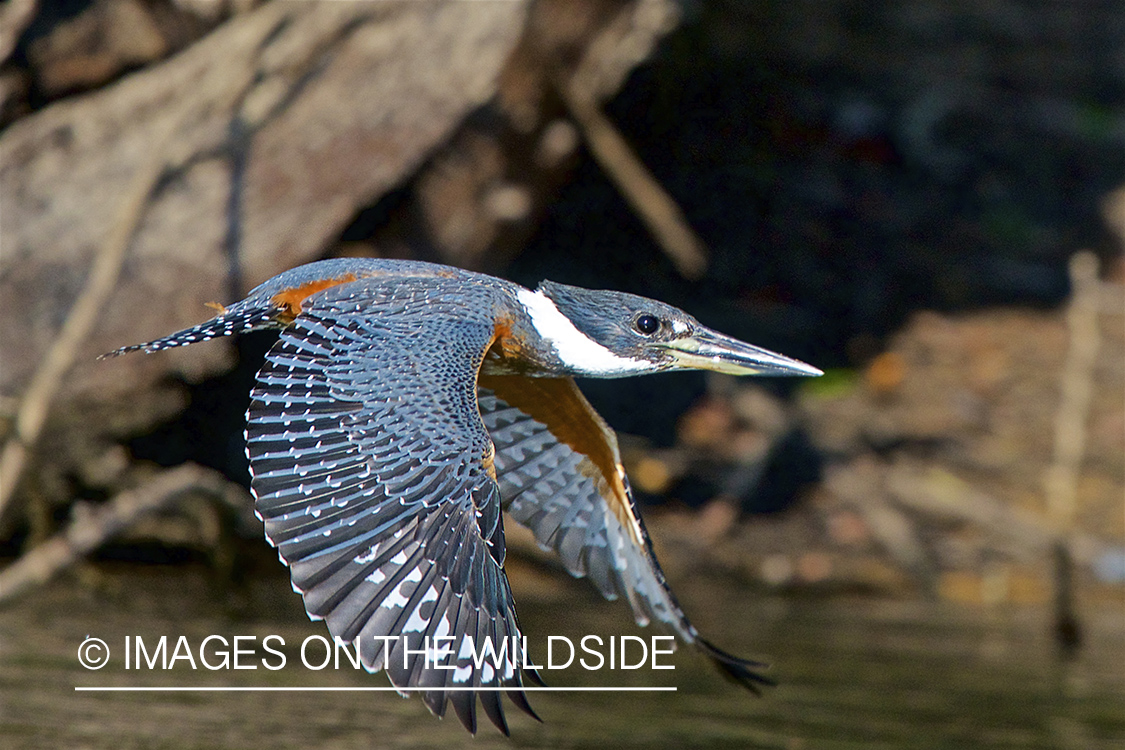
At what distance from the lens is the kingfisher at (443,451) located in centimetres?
314

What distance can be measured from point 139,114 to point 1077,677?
17.1ft

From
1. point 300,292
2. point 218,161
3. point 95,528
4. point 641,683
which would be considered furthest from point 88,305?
point 641,683

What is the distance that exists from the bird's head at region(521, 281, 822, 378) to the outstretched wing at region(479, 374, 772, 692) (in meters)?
0.22

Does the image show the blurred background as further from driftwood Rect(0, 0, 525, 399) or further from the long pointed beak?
the long pointed beak

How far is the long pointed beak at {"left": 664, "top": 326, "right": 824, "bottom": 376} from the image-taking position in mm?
4438

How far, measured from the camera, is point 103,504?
6875 mm

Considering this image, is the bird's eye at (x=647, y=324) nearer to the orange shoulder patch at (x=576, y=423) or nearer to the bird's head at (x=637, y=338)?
the bird's head at (x=637, y=338)

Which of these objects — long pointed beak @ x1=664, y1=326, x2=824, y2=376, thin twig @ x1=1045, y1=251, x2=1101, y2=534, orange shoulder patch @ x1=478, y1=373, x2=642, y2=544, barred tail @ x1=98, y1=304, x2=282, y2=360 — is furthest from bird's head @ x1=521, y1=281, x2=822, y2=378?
thin twig @ x1=1045, y1=251, x2=1101, y2=534

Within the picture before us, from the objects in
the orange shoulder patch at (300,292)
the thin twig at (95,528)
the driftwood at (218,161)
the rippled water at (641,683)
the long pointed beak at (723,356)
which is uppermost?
the driftwood at (218,161)

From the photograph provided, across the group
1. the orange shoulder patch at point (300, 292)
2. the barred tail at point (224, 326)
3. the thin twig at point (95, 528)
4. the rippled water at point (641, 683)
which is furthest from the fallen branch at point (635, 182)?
the barred tail at point (224, 326)

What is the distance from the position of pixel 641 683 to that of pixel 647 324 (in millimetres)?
1881

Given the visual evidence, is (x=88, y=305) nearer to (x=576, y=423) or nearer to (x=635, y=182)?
(x=576, y=423)

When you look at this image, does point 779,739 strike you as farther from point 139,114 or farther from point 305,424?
point 139,114

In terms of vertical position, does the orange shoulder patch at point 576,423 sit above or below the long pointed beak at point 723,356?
below
